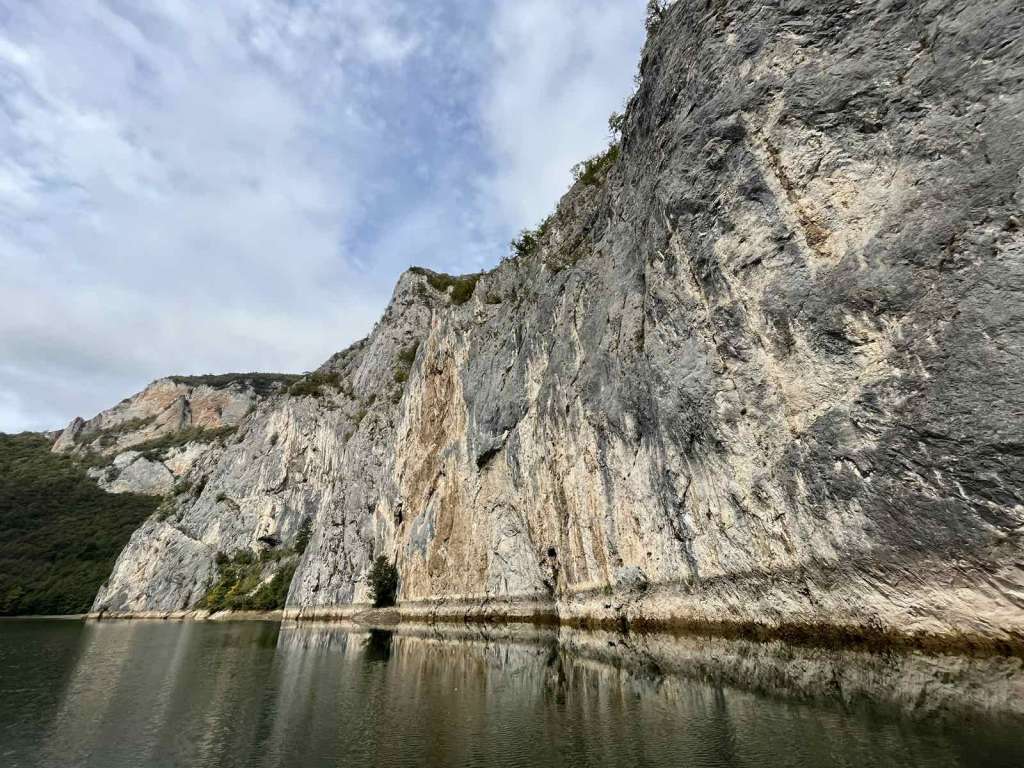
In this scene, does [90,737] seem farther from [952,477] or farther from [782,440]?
[952,477]

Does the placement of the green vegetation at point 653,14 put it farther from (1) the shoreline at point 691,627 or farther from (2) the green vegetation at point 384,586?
(2) the green vegetation at point 384,586

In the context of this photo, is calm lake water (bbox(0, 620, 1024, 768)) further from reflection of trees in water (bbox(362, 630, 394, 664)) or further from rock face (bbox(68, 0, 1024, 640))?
reflection of trees in water (bbox(362, 630, 394, 664))

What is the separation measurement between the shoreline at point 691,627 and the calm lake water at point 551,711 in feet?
1.06

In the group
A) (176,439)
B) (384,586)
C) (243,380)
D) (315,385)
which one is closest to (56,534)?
(176,439)

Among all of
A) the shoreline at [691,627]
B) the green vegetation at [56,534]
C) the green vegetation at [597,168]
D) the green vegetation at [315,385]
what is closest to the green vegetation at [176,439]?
the green vegetation at [56,534]

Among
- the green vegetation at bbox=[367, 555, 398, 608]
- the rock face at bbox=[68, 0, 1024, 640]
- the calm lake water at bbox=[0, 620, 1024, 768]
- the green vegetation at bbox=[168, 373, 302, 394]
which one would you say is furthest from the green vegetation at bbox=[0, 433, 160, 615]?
the rock face at bbox=[68, 0, 1024, 640]

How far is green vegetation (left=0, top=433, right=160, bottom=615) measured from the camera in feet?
294

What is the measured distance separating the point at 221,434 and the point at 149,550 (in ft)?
166

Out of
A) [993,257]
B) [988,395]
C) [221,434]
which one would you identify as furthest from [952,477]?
[221,434]

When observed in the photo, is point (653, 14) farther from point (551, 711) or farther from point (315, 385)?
point (315, 385)

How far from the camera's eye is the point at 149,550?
88.0 metres

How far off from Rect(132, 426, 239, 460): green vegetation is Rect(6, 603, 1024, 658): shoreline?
97600mm

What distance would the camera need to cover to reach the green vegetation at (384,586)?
48.0m

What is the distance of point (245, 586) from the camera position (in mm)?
78750
